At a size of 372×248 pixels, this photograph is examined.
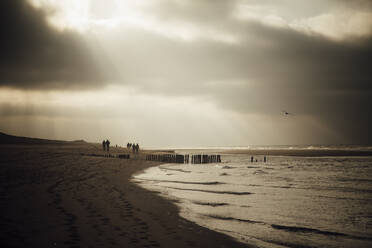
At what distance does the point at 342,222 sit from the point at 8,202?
11264 mm

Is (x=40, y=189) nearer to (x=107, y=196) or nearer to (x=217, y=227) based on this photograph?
(x=107, y=196)

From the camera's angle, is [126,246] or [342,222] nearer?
[126,246]

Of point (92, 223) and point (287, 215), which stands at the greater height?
point (92, 223)

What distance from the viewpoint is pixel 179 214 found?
384 inches

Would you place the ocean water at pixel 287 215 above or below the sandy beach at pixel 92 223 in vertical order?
below

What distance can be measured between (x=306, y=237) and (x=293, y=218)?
2.36 m

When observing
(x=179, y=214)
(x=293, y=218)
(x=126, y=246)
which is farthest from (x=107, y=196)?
(x=293, y=218)

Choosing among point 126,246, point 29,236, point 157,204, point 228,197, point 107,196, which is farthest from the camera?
point 228,197

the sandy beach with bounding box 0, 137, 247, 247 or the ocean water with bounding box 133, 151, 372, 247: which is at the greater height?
the sandy beach with bounding box 0, 137, 247, 247

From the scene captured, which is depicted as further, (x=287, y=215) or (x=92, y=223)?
(x=287, y=215)

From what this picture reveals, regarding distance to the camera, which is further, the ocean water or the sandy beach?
the ocean water

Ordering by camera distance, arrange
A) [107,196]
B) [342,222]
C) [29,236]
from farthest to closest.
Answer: [107,196] < [342,222] < [29,236]

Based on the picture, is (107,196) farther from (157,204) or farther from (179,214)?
(179,214)

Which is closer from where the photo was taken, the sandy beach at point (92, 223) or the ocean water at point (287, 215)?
the sandy beach at point (92, 223)
